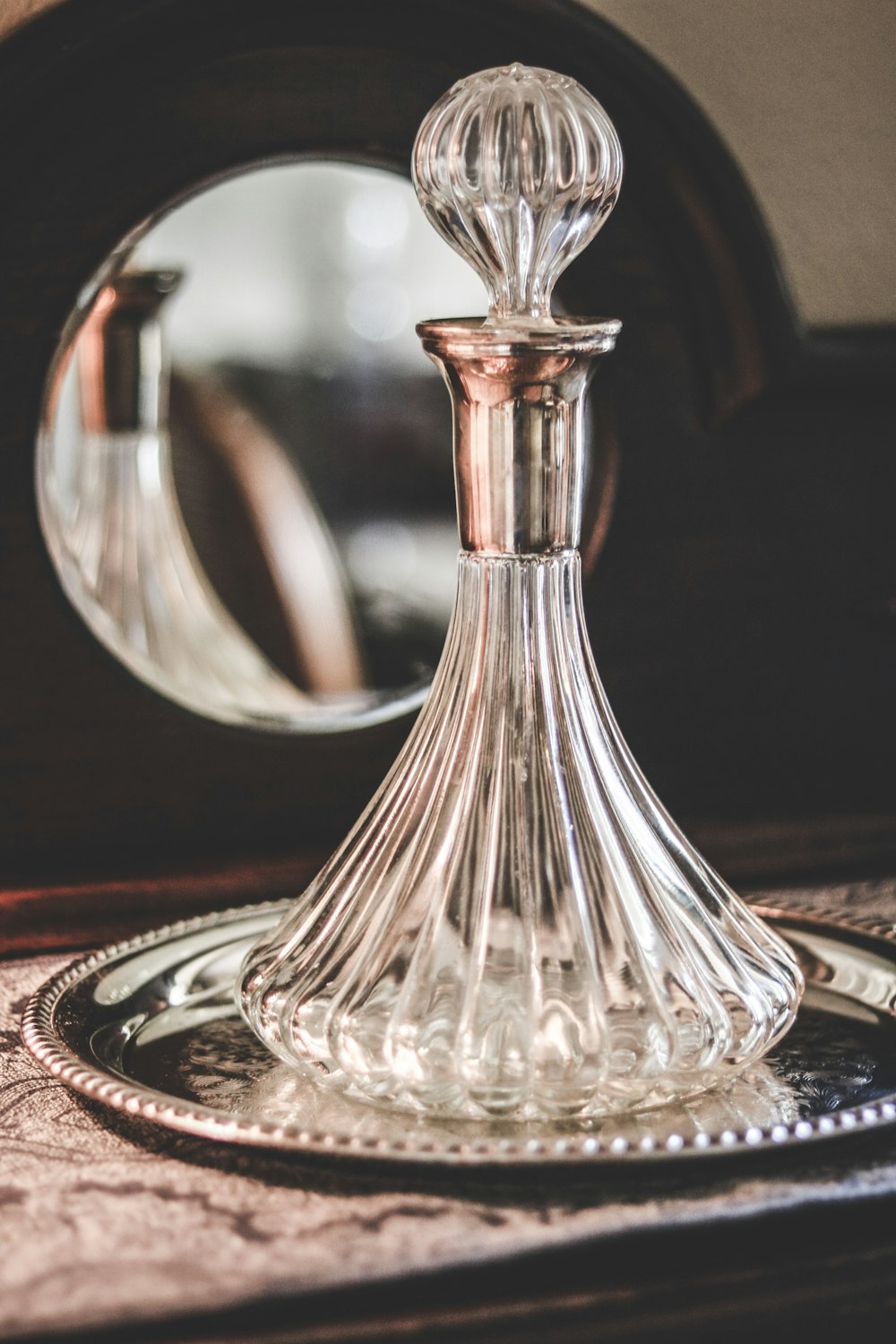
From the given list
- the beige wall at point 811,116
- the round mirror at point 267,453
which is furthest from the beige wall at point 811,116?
the round mirror at point 267,453

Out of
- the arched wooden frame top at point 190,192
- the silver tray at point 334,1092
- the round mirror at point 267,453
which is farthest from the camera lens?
the round mirror at point 267,453

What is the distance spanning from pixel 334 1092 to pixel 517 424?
13 centimetres

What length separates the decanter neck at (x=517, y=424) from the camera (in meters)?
0.27

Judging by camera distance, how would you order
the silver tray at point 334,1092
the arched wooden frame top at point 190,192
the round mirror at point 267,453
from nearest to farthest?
1. the silver tray at point 334,1092
2. the arched wooden frame top at point 190,192
3. the round mirror at point 267,453

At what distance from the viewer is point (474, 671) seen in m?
0.30

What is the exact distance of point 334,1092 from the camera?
28 centimetres

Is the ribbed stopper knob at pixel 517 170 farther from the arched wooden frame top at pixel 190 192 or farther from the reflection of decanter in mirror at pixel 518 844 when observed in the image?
the arched wooden frame top at pixel 190 192

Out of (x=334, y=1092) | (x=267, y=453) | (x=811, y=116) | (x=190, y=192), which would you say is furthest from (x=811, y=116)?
(x=267, y=453)

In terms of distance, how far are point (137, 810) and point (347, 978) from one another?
0.48ft

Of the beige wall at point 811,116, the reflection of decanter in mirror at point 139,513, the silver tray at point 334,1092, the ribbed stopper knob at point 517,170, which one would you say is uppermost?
the beige wall at point 811,116

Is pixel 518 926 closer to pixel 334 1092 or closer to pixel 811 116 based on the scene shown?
pixel 334 1092

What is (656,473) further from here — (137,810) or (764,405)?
(137,810)

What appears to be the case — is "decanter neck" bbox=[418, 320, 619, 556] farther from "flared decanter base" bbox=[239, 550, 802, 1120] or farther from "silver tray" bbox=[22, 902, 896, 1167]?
"silver tray" bbox=[22, 902, 896, 1167]

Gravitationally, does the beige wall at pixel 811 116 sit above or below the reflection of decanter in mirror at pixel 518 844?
above
